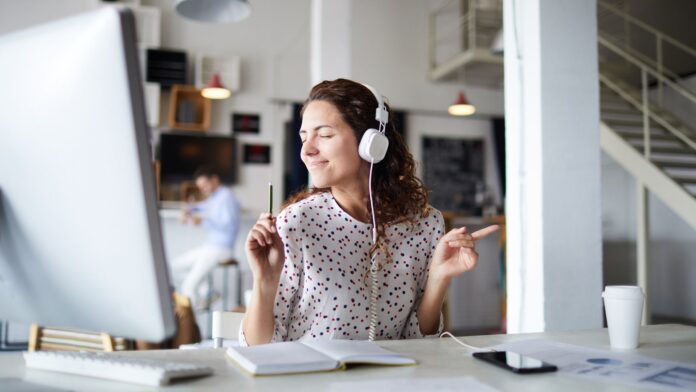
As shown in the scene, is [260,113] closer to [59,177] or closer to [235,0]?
[235,0]

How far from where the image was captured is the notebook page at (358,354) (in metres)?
0.92

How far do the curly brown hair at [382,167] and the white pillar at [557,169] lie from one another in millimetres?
495

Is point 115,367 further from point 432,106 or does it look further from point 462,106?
point 432,106

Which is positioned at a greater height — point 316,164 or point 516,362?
point 316,164

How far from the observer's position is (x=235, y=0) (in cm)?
298

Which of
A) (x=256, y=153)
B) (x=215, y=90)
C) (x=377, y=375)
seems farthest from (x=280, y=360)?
(x=256, y=153)

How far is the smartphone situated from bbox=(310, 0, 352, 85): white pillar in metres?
3.00

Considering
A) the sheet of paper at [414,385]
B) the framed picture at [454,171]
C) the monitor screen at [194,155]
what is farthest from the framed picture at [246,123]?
the sheet of paper at [414,385]

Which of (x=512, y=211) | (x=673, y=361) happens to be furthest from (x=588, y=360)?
(x=512, y=211)

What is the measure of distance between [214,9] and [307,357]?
2.57m

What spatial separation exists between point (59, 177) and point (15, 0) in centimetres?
649

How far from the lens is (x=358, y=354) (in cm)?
93

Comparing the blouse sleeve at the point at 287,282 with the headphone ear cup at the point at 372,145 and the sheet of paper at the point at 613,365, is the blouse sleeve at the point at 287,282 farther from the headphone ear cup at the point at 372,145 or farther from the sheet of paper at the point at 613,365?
the sheet of paper at the point at 613,365

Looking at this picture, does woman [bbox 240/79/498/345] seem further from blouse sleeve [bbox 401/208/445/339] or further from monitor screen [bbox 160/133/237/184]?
Answer: monitor screen [bbox 160/133/237/184]
